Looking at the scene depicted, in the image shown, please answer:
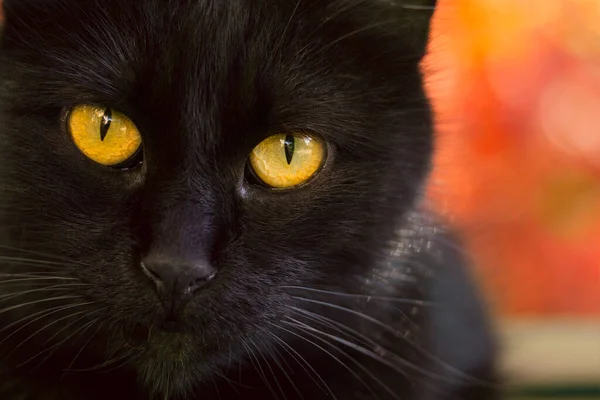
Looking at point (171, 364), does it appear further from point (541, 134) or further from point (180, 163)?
point (541, 134)

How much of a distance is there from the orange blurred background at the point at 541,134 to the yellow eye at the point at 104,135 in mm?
1034

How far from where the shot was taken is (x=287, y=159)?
77 centimetres

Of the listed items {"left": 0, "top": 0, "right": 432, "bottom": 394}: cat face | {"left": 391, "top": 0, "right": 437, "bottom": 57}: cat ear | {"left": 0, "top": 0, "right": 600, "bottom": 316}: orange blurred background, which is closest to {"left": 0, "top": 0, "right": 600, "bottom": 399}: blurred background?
{"left": 0, "top": 0, "right": 600, "bottom": 316}: orange blurred background

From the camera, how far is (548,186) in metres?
1.67

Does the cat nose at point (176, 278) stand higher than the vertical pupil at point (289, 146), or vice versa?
the vertical pupil at point (289, 146)

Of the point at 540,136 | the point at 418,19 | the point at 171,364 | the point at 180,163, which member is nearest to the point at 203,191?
the point at 180,163

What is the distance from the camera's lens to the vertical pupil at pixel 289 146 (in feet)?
2.50

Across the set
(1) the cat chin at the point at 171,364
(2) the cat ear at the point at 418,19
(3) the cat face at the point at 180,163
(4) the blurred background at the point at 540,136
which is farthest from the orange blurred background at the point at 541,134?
(1) the cat chin at the point at 171,364

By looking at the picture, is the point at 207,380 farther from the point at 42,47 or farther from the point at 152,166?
the point at 42,47

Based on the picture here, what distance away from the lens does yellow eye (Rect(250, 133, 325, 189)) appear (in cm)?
75

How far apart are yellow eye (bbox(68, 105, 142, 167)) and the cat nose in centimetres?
12

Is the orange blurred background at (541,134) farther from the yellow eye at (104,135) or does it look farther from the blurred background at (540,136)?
the yellow eye at (104,135)

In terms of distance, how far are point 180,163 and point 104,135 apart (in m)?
0.09

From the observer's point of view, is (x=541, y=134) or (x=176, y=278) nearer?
(x=176, y=278)
